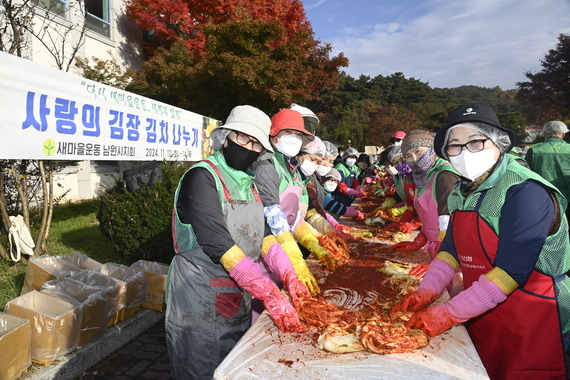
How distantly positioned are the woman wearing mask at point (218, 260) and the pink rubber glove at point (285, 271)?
0.04 ft

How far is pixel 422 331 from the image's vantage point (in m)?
1.89

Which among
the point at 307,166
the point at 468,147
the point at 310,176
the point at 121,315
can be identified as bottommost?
the point at 121,315

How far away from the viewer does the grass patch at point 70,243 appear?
14.1 ft

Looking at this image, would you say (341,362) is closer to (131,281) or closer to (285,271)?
(285,271)

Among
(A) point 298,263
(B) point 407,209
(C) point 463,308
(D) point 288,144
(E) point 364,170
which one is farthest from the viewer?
(E) point 364,170

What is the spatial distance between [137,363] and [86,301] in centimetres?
80

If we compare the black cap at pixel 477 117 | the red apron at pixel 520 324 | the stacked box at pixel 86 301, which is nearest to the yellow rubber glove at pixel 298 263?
the red apron at pixel 520 324

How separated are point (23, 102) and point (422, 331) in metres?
4.03

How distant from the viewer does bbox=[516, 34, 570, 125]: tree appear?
21328mm

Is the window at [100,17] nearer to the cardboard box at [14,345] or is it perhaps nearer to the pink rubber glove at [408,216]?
the cardboard box at [14,345]

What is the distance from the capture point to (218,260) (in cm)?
204

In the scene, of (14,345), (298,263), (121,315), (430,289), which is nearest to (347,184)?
(121,315)

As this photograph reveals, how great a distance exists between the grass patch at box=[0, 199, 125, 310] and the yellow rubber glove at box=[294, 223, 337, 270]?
3177mm

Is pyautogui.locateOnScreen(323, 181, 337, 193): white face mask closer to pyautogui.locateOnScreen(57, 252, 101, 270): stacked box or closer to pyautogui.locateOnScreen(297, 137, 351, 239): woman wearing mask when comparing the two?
pyautogui.locateOnScreen(297, 137, 351, 239): woman wearing mask
